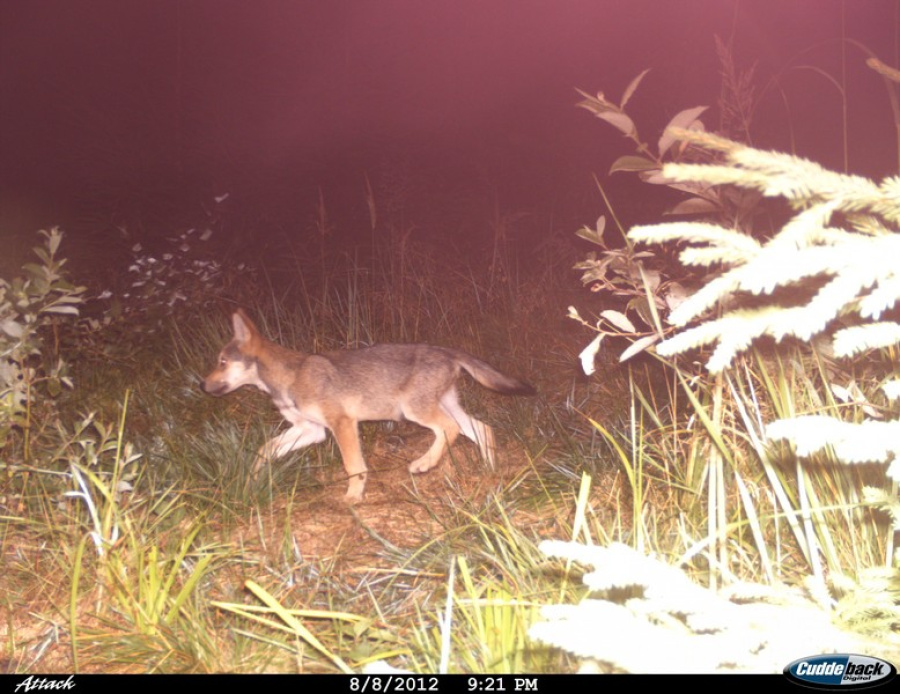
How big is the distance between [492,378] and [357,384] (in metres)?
1.02

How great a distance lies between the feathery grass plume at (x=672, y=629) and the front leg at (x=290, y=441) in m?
3.38

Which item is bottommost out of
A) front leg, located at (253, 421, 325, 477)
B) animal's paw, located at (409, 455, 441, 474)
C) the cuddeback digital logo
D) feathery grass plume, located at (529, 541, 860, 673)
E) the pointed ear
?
the cuddeback digital logo

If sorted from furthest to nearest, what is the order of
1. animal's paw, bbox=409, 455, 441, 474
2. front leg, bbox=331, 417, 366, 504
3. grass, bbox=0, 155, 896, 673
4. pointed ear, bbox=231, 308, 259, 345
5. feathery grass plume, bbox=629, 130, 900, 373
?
pointed ear, bbox=231, 308, 259, 345
animal's paw, bbox=409, 455, 441, 474
front leg, bbox=331, 417, 366, 504
grass, bbox=0, 155, 896, 673
feathery grass plume, bbox=629, 130, 900, 373

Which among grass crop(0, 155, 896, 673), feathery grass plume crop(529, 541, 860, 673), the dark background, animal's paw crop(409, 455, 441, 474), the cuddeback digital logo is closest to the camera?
feathery grass plume crop(529, 541, 860, 673)

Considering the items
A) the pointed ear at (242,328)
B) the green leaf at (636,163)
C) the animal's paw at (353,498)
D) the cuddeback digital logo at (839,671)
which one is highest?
the pointed ear at (242,328)

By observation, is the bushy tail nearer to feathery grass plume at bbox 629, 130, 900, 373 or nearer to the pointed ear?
the pointed ear

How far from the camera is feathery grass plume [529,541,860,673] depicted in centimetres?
193

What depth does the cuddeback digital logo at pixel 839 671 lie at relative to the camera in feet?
6.88

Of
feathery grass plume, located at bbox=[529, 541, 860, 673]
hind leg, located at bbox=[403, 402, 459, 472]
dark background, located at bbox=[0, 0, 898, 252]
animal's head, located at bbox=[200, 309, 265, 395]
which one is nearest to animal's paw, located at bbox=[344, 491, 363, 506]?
hind leg, located at bbox=[403, 402, 459, 472]

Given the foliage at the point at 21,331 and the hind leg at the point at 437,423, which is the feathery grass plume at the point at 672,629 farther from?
the hind leg at the point at 437,423

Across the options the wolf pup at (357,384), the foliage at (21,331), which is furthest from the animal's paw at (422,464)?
the foliage at (21,331)

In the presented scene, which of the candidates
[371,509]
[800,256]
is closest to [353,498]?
[371,509]

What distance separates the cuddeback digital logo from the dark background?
8.83m

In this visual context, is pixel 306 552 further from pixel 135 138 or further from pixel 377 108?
pixel 377 108
